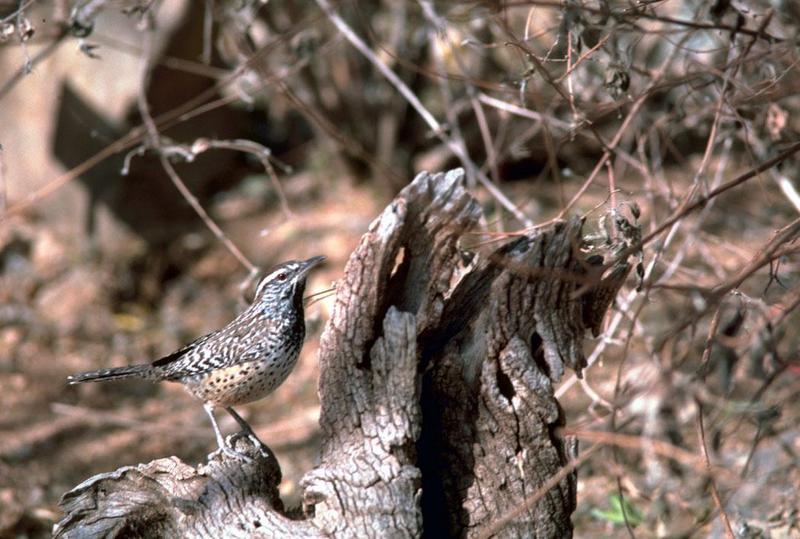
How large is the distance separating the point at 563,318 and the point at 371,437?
0.69 metres

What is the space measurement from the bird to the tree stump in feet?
2.28

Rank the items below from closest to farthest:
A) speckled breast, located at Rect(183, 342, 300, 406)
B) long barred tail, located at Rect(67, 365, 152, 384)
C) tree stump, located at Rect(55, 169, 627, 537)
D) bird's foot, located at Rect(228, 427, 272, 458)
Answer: tree stump, located at Rect(55, 169, 627, 537)
bird's foot, located at Rect(228, 427, 272, 458)
speckled breast, located at Rect(183, 342, 300, 406)
long barred tail, located at Rect(67, 365, 152, 384)

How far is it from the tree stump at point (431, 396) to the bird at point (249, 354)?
0.69 meters

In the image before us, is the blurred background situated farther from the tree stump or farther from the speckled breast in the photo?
the tree stump

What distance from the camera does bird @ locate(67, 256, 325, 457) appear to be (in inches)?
165

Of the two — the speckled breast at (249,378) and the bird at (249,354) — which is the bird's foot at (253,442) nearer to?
the bird at (249,354)

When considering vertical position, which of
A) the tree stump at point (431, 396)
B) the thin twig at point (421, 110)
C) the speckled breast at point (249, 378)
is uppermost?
the thin twig at point (421, 110)

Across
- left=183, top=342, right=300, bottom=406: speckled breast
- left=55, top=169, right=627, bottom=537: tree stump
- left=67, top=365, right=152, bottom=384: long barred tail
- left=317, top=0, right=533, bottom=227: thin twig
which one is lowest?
left=55, top=169, right=627, bottom=537: tree stump

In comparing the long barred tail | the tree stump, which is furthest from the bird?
the tree stump

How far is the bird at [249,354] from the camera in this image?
420cm

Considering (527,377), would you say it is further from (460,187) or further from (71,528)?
(71,528)

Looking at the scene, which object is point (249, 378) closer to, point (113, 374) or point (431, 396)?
point (113, 374)

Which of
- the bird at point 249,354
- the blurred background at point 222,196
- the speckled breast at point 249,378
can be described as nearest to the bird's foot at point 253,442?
the bird at point 249,354

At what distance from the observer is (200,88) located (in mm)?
8273
